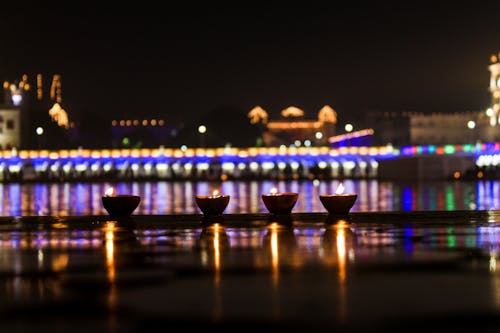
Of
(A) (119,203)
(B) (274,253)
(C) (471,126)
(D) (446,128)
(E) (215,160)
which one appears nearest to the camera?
(B) (274,253)

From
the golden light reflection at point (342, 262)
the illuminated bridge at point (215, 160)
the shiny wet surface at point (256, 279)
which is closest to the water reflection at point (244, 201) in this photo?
the golden light reflection at point (342, 262)

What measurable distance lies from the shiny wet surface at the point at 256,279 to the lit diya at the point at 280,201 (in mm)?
3484

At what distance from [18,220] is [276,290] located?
647 inches

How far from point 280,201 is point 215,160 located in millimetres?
132281

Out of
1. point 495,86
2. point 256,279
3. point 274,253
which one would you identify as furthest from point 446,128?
point 256,279

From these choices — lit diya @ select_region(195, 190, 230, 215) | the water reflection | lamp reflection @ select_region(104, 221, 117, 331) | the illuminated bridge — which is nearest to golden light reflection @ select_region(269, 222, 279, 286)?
lamp reflection @ select_region(104, 221, 117, 331)

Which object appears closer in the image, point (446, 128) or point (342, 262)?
point (342, 262)

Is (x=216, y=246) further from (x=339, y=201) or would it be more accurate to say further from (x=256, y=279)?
(x=339, y=201)

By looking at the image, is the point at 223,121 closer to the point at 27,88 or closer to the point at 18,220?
the point at 27,88

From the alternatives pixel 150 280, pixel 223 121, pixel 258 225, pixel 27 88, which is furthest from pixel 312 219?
pixel 27 88

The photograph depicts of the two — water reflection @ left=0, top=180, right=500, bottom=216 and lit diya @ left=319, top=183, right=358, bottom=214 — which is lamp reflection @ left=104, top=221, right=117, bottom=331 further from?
water reflection @ left=0, top=180, right=500, bottom=216

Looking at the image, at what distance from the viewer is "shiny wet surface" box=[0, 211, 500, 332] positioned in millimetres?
10086

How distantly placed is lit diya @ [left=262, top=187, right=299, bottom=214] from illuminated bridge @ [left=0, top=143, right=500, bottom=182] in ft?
350

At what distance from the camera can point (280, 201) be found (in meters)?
26.0
